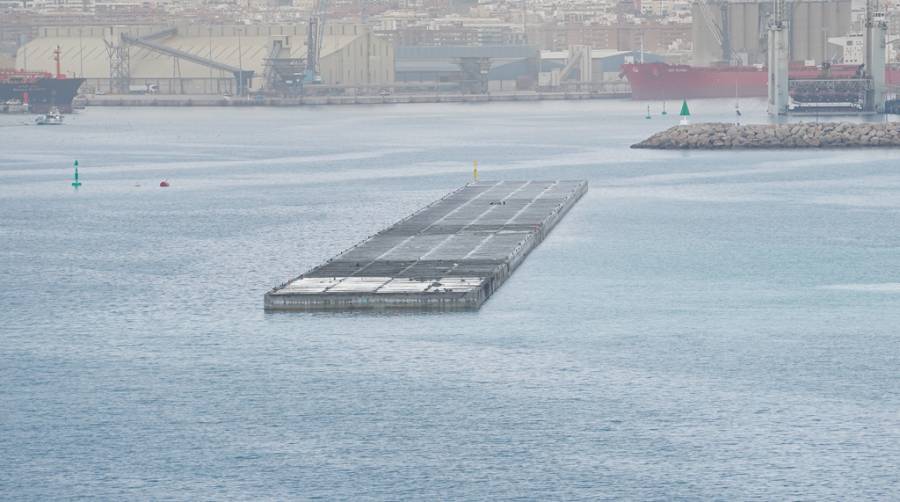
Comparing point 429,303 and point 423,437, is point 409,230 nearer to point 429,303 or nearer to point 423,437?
point 429,303

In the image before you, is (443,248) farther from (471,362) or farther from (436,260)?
(471,362)

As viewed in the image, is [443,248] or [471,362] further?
[443,248]

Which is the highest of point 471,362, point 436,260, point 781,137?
point 781,137

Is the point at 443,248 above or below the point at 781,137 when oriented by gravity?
below

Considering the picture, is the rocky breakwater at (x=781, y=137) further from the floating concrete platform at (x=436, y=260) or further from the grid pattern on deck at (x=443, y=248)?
the floating concrete platform at (x=436, y=260)

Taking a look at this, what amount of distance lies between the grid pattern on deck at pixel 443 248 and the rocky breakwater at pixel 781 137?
38274 mm

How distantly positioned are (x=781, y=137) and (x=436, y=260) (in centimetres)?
6442

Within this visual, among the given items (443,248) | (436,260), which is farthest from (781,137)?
(436,260)

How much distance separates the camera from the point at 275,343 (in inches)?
1576

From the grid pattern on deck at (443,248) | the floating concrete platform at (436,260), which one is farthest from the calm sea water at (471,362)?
the grid pattern on deck at (443,248)

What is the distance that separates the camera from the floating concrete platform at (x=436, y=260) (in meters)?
43.9

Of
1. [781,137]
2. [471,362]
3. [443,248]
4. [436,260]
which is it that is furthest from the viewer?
[781,137]

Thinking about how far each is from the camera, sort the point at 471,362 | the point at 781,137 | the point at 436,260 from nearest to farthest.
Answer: the point at 471,362 → the point at 436,260 → the point at 781,137

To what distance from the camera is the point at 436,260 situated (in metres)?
50.5
